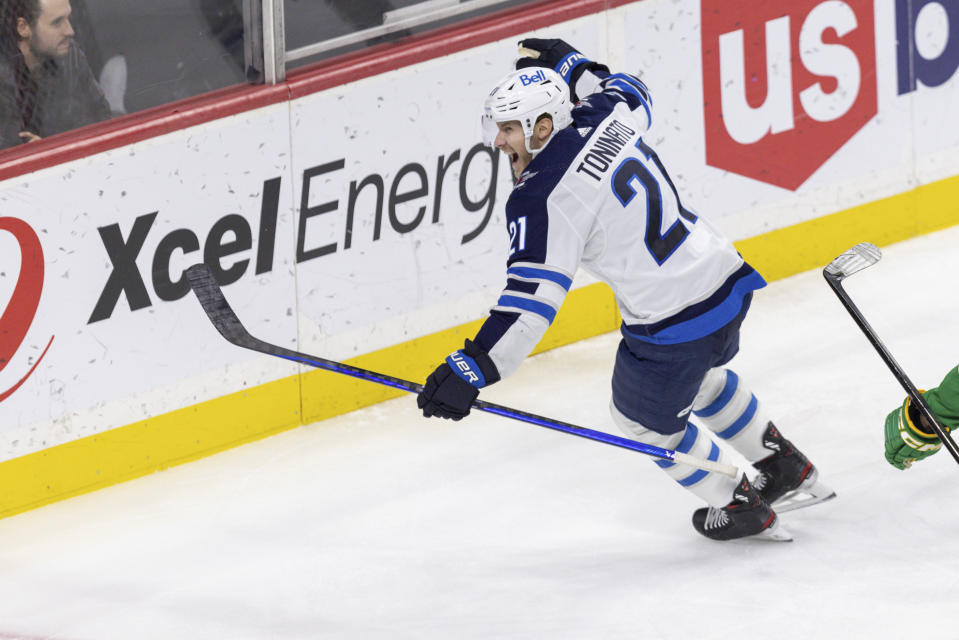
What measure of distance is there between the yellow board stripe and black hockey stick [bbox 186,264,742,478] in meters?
0.83

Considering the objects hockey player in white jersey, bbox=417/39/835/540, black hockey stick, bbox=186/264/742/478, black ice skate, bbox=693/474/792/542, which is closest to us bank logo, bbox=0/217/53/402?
black hockey stick, bbox=186/264/742/478

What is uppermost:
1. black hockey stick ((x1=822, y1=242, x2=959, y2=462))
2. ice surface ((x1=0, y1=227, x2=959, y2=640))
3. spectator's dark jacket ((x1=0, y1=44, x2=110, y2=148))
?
spectator's dark jacket ((x1=0, y1=44, x2=110, y2=148))

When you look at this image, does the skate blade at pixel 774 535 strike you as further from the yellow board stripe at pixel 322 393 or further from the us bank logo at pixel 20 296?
the us bank logo at pixel 20 296

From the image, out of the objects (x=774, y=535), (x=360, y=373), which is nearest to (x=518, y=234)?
(x=360, y=373)

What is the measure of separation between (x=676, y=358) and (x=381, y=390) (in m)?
1.59

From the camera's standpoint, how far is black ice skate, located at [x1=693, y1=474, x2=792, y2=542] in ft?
14.1

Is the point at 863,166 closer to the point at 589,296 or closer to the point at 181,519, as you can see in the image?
the point at 589,296

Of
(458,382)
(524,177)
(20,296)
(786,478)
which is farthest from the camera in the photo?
(20,296)

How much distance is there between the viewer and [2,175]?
15.1 feet

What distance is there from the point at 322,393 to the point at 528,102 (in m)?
1.76

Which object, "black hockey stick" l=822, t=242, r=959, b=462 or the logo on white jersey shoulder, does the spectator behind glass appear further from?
"black hockey stick" l=822, t=242, r=959, b=462

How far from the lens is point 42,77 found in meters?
4.75

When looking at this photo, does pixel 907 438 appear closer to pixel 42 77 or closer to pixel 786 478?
pixel 786 478

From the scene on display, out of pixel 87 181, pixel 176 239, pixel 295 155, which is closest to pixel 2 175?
pixel 87 181
